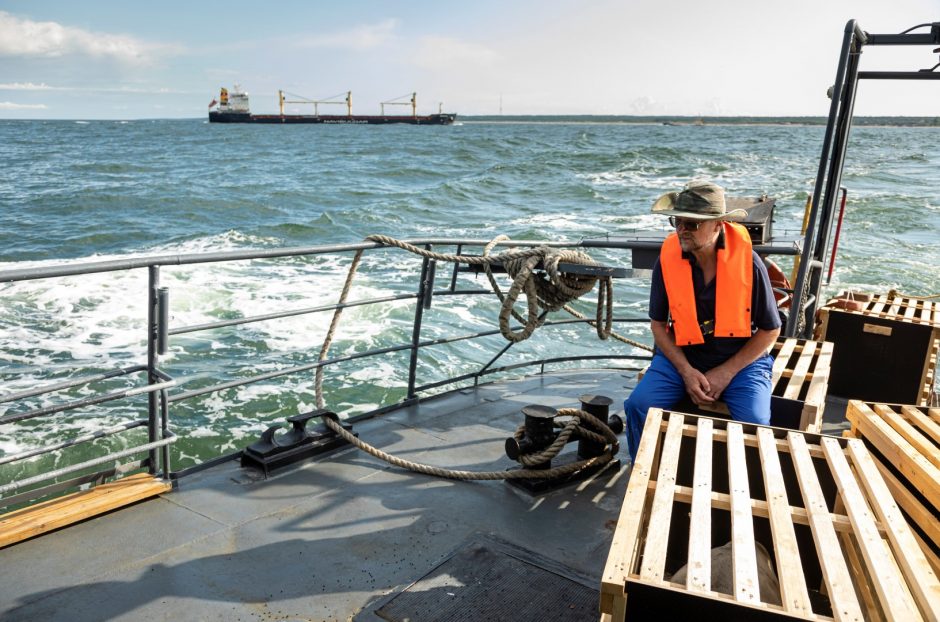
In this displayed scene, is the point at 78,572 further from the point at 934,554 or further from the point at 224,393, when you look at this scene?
the point at 224,393

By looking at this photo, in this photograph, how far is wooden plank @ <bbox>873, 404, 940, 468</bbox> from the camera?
254cm

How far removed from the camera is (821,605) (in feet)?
7.95

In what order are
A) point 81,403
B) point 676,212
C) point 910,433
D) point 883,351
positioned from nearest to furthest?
1. point 910,433
2. point 81,403
3. point 676,212
4. point 883,351

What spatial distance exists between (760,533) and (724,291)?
1185 millimetres

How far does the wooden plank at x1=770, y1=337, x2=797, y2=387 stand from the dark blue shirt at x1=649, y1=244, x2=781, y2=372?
0.33 metres

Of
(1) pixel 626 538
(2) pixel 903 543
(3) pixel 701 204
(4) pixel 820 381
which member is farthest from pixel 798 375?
(1) pixel 626 538

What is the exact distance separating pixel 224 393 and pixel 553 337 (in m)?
5.02

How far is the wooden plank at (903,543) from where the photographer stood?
5.39 ft

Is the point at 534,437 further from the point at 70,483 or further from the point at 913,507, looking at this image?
the point at 70,483

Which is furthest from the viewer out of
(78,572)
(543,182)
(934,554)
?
(543,182)

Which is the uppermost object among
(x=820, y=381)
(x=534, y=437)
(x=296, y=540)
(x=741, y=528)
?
(x=741, y=528)

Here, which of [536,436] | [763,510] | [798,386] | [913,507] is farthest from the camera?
[536,436]

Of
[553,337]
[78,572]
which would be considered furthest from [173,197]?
[78,572]

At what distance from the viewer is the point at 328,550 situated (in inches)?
122
